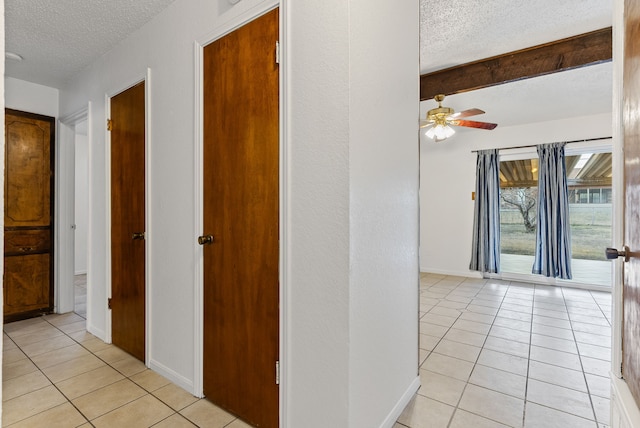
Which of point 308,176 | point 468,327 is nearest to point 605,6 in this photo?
point 308,176

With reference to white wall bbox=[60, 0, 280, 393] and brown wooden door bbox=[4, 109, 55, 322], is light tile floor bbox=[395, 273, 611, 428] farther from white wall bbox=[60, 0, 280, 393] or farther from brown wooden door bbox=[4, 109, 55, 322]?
brown wooden door bbox=[4, 109, 55, 322]

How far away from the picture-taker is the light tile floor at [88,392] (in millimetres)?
1753

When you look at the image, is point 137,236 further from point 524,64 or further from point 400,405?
point 524,64

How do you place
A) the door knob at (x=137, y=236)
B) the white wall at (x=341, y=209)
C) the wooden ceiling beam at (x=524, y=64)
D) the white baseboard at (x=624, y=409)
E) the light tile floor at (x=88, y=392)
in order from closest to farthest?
the white baseboard at (x=624, y=409) < the white wall at (x=341, y=209) < the light tile floor at (x=88, y=392) < the door knob at (x=137, y=236) < the wooden ceiling beam at (x=524, y=64)

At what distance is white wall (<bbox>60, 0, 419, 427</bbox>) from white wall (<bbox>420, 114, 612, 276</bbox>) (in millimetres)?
3934

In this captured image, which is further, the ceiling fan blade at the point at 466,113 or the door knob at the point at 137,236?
the ceiling fan blade at the point at 466,113

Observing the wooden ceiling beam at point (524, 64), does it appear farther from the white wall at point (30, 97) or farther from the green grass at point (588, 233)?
the white wall at point (30, 97)

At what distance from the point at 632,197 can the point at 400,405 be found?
4.98 ft

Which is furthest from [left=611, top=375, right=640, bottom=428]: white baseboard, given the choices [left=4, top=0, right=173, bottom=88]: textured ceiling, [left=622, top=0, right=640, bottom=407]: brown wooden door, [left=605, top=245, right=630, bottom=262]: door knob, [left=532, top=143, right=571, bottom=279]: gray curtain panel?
[left=532, top=143, right=571, bottom=279]: gray curtain panel

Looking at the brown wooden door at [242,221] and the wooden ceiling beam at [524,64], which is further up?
the wooden ceiling beam at [524,64]

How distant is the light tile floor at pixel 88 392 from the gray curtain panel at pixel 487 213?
15.4 feet

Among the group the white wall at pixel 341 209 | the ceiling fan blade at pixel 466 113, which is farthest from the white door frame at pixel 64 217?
the ceiling fan blade at pixel 466 113

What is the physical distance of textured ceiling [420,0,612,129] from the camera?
222cm

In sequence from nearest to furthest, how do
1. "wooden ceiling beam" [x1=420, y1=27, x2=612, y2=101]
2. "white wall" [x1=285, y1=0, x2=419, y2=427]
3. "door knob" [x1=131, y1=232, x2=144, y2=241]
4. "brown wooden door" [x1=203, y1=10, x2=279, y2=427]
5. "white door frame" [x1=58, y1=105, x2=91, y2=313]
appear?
"white wall" [x1=285, y1=0, x2=419, y2=427] < "brown wooden door" [x1=203, y1=10, x2=279, y2=427] < "door knob" [x1=131, y1=232, x2=144, y2=241] < "wooden ceiling beam" [x1=420, y1=27, x2=612, y2=101] < "white door frame" [x1=58, y1=105, x2=91, y2=313]
